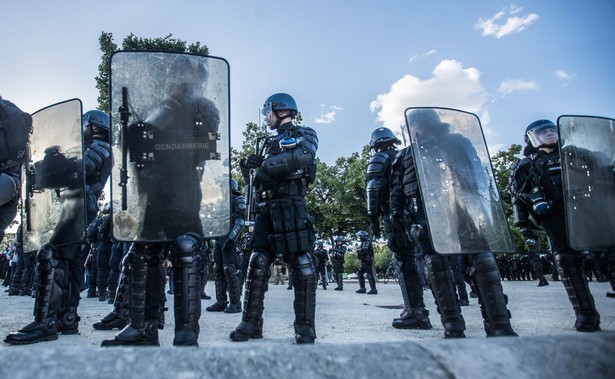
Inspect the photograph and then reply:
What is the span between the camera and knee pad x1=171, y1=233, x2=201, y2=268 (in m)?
2.51

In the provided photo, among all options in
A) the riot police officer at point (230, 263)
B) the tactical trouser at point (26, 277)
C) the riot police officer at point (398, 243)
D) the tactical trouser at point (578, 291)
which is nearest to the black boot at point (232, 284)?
the riot police officer at point (230, 263)

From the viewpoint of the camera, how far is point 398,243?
4.40 metres

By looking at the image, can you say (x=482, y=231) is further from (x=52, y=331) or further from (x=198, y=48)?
(x=198, y=48)

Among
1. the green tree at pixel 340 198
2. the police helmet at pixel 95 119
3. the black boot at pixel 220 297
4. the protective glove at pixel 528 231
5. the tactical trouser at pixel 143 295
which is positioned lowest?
the black boot at pixel 220 297

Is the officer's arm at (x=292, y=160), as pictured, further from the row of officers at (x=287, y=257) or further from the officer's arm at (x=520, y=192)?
the officer's arm at (x=520, y=192)

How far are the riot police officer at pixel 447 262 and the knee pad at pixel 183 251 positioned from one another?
1.77 m

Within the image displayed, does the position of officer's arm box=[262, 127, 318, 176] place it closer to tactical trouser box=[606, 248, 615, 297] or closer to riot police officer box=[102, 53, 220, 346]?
riot police officer box=[102, 53, 220, 346]

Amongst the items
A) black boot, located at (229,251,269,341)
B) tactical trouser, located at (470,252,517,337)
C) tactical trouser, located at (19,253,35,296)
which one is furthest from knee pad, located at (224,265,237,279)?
tactical trouser, located at (19,253,35,296)

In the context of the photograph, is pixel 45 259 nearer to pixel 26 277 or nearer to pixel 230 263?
pixel 230 263

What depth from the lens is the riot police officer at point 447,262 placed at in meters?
2.86

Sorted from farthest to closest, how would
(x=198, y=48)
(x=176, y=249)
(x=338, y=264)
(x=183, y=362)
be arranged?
(x=198, y=48) → (x=338, y=264) → (x=176, y=249) → (x=183, y=362)

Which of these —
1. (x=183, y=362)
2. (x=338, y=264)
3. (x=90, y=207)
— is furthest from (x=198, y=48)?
(x=183, y=362)

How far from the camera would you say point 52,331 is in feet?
10.2

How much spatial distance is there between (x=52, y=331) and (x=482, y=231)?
3528 mm
